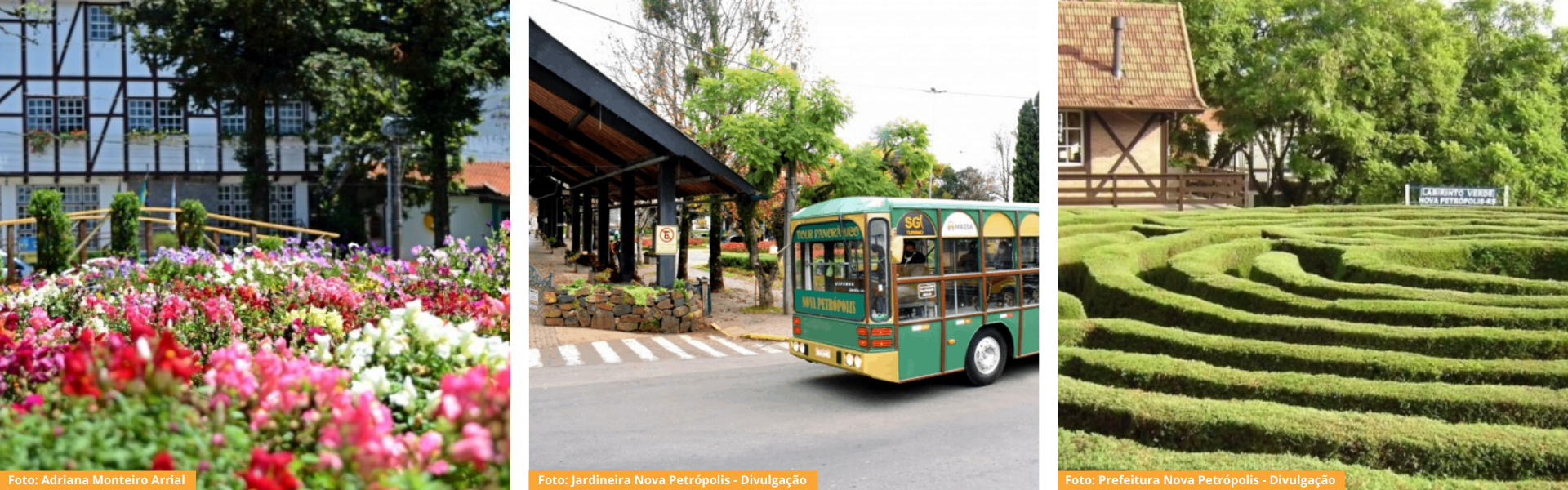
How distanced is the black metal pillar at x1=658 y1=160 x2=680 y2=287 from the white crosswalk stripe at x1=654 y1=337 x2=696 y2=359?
0.22 m

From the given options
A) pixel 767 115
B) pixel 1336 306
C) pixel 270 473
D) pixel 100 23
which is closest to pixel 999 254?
pixel 767 115

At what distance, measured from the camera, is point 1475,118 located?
5617 mm

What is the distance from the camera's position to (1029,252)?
12.2ft

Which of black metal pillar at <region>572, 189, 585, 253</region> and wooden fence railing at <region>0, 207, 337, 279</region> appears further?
wooden fence railing at <region>0, 207, 337, 279</region>

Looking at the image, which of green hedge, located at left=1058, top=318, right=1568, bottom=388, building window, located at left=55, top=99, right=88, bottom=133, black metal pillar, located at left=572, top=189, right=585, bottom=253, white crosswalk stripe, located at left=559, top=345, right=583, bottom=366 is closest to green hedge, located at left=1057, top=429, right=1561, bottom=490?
green hedge, located at left=1058, top=318, right=1568, bottom=388

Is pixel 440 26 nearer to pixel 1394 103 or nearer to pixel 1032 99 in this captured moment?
pixel 1032 99

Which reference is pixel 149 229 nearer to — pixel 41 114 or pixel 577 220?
pixel 41 114

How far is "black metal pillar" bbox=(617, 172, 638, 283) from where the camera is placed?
3426 mm

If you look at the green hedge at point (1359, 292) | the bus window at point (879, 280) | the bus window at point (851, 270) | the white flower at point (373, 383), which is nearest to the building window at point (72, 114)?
the white flower at point (373, 383)

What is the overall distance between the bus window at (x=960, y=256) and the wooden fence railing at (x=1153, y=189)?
1022 mm

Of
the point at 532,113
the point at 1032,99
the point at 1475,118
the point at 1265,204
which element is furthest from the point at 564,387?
the point at 1475,118

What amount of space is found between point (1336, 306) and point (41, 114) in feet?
20.2

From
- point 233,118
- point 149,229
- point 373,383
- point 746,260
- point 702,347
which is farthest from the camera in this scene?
point 149,229

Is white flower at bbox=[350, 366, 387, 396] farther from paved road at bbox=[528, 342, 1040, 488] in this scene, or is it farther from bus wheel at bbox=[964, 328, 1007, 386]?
bus wheel at bbox=[964, 328, 1007, 386]
